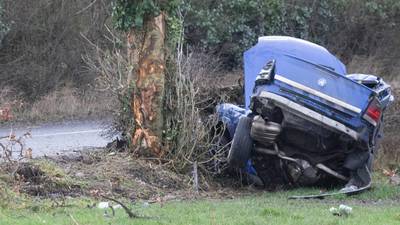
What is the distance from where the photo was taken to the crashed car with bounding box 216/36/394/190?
33.4 ft

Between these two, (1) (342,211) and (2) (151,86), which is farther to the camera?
(2) (151,86)

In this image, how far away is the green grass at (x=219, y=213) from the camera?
295 inches

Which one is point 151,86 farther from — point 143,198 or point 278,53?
point 143,198

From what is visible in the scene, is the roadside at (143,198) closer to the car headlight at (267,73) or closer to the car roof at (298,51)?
the car headlight at (267,73)

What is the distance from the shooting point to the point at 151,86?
1116 cm

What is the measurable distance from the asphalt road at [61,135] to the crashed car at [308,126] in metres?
4.33

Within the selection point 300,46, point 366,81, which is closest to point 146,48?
point 300,46

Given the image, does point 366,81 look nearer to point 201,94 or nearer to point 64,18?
point 201,94

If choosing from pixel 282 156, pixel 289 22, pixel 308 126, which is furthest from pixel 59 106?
pixel 308 126

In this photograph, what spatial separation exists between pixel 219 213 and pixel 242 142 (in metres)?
2.49

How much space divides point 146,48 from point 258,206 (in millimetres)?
3380

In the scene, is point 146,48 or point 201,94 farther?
point 201,94

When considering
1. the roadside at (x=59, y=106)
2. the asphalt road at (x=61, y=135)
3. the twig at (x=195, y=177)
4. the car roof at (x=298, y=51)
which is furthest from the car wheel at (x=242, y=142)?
the roadside at (x=59, y=106)

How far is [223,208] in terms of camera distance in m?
8.59
